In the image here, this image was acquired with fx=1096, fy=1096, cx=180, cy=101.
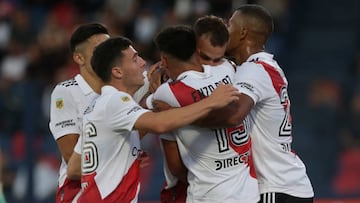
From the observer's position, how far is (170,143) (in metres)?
6.86

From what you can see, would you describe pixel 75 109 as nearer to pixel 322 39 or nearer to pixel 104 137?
pixel 104 137

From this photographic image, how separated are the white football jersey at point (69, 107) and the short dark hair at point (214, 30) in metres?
1.04

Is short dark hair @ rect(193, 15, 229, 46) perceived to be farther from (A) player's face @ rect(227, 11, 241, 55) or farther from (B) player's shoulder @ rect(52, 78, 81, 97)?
(B) player's shoulder @ rect(52, 78, 81, 97)

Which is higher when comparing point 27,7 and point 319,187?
point 27,7

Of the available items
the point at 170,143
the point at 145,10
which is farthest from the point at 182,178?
the point at 145,10

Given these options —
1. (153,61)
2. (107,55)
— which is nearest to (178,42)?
(107,55)

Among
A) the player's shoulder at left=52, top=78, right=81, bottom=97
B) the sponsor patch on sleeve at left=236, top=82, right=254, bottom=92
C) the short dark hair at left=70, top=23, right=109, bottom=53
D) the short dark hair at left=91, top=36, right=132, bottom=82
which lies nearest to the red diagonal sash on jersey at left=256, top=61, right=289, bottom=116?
the sponsor patch on sleeve at left=236, top=82, right=254, bottom=92

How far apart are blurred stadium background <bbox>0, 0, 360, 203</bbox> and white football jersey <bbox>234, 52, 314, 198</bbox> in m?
6.06

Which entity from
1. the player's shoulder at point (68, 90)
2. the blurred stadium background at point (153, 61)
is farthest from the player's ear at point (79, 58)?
the blurred stadium background at point (153, 61)

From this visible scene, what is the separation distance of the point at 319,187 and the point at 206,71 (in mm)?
7147

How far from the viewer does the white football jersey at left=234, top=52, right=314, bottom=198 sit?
7035mm

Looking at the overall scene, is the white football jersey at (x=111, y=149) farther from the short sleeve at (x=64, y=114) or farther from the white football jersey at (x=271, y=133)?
the white football jersey at (x=271, y=133)

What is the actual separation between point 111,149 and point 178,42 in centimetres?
78

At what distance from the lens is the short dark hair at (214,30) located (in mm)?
6820
